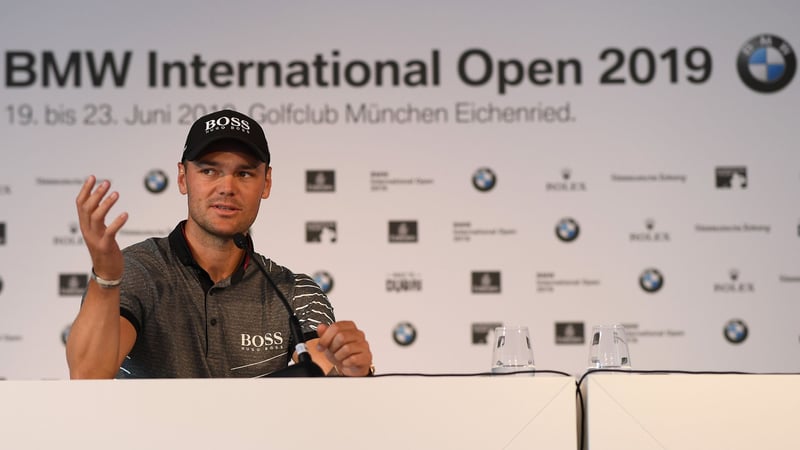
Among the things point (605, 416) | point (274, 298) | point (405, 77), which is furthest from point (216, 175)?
point (405, 77)

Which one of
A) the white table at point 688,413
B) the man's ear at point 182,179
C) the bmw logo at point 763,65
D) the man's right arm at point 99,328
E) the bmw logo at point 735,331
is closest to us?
the white table at point 688,413

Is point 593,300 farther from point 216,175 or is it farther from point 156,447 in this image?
point 156,447

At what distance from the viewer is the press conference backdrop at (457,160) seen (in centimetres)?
459

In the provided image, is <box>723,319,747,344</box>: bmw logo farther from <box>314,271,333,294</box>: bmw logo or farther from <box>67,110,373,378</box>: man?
<box>67,110,373,378</box>: man

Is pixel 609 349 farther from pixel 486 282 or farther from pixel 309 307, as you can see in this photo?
pixel 486 282

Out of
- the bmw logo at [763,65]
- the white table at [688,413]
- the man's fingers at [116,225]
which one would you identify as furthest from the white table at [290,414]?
the bmw logo at [763,65]

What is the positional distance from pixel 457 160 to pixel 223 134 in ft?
7.96

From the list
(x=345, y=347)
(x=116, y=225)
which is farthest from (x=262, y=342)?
(x=116, y=225)

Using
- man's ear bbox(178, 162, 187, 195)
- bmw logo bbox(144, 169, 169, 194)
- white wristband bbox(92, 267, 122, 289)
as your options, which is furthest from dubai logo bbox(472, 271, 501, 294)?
white wristband bbox(92, 267, 122, 289)

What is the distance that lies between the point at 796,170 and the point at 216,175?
320 centimetres

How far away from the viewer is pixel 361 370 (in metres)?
1.97

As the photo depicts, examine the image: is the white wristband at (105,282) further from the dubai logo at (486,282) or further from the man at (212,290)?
the dubai logo at (486,282)

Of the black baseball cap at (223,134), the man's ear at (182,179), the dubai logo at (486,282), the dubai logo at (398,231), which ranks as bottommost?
the dubai logo at (486,282)

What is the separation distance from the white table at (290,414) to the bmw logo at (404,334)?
312 cm
